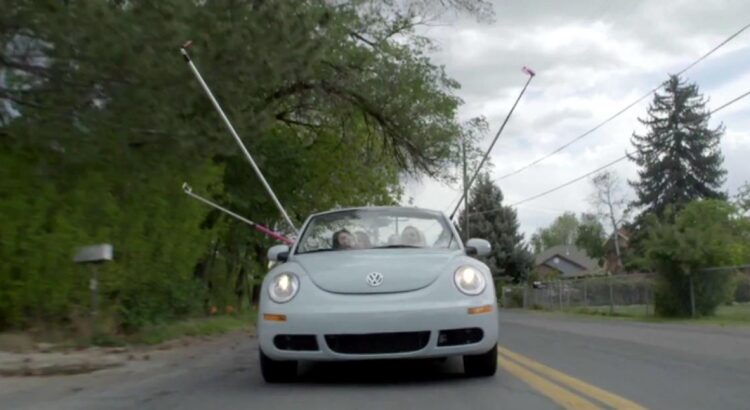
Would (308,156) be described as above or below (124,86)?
above

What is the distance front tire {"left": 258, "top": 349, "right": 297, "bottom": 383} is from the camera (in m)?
6.63

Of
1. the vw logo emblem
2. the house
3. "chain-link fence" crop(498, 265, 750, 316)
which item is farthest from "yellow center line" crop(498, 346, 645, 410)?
the house

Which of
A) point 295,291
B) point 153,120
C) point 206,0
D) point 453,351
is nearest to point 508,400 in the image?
point 453,351

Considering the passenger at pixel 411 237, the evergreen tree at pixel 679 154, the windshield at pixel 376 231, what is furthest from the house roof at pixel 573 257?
the passenger at pixel 411 237

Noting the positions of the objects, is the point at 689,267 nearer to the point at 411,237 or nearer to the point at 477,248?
the point at 477,248

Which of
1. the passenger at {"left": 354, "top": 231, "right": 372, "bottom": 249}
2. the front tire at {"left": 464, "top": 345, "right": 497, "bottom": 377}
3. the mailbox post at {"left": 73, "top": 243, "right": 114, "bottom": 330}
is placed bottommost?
the front tire at {"left": 464, "top": 345, "right": 497, "bottom": 377}

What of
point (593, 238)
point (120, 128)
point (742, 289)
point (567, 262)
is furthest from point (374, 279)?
point (567, 262)

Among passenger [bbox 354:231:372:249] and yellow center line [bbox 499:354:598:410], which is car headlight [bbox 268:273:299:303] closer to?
passenger [bbox 354:231:372:249]

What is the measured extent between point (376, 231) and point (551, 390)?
227 centimetres

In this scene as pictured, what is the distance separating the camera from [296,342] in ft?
20.5

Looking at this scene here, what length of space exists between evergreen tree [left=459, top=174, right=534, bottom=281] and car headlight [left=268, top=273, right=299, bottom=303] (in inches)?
2175

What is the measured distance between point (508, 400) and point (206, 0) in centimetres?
624

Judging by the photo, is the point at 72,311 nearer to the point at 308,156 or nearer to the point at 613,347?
the point at 613,347

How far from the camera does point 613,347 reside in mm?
10070
